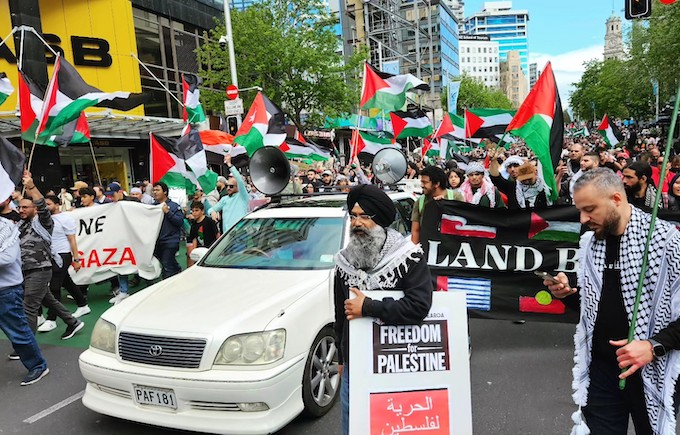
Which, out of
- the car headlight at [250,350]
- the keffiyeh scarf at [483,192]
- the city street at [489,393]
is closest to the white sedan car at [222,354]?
the car headlight at [250,350]

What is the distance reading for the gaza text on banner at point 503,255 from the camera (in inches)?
198

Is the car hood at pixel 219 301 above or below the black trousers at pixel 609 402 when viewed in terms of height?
above

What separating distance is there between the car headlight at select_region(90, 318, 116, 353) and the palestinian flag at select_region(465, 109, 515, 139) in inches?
322

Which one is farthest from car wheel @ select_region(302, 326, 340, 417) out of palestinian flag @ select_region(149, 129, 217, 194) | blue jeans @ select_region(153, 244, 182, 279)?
palestinian flag @ select_region(149, 129, 217, 194)

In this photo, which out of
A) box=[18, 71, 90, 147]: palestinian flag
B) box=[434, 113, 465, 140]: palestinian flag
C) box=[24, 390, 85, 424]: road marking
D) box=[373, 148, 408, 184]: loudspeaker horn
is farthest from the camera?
box=[434, 113, 465, 140]: palestinian flag

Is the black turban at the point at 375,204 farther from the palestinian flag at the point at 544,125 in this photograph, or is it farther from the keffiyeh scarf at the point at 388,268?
the palestinian flag at the point at 544,125

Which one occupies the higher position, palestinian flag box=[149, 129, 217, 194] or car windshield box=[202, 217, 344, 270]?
palestinian flag box=[149, 129, 217, 194]

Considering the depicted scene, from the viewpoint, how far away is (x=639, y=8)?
7484 mm

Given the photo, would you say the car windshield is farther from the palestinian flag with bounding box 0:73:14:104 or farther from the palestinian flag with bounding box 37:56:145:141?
the palestinian flag with bounding box 0:73:14:104

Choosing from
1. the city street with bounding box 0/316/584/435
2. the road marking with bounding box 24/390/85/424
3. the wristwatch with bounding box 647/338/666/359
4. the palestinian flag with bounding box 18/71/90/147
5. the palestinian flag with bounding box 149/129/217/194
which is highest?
the palestinian flag with bounding box 18/71/90/147

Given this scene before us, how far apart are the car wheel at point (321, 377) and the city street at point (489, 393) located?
117 millimetres

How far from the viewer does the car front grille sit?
12.0ft

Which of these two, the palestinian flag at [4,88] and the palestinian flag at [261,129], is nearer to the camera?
the palestinian flag at [4,88]

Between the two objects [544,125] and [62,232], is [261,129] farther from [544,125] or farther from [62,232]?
[544,125]
